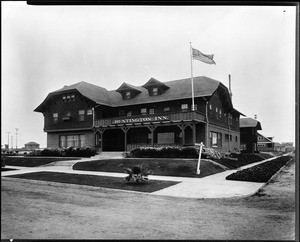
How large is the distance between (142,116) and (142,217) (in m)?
21.4

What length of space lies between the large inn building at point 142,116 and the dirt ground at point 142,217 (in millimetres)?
16870

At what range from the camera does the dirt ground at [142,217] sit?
236 inches

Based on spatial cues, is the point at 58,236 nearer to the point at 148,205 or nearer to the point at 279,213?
the point at 148,205

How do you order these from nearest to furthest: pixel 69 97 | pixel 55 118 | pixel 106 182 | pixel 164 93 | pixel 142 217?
1. pixel 142 217
2. pixel 106 182
3. pixel 69 97
4. pixel 164 93
5. pixel 55 118

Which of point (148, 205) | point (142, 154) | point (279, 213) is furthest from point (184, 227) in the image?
point (142, 154)

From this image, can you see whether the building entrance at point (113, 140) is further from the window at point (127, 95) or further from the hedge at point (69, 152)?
the window at point (127, 95)

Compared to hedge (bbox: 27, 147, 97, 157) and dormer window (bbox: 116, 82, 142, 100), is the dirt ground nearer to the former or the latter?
hedge (bbox: 27, 147, 97, 157)

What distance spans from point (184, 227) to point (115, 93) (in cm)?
2831

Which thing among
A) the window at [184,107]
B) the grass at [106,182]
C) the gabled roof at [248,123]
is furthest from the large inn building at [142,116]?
the gabled roof at [248,123]

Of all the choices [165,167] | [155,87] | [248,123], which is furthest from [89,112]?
[248,123]

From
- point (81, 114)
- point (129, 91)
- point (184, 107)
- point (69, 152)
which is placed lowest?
point (69, 152)

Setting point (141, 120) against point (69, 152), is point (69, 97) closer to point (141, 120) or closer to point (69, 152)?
point (69, 152)

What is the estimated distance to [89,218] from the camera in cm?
711

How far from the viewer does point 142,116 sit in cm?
2848
